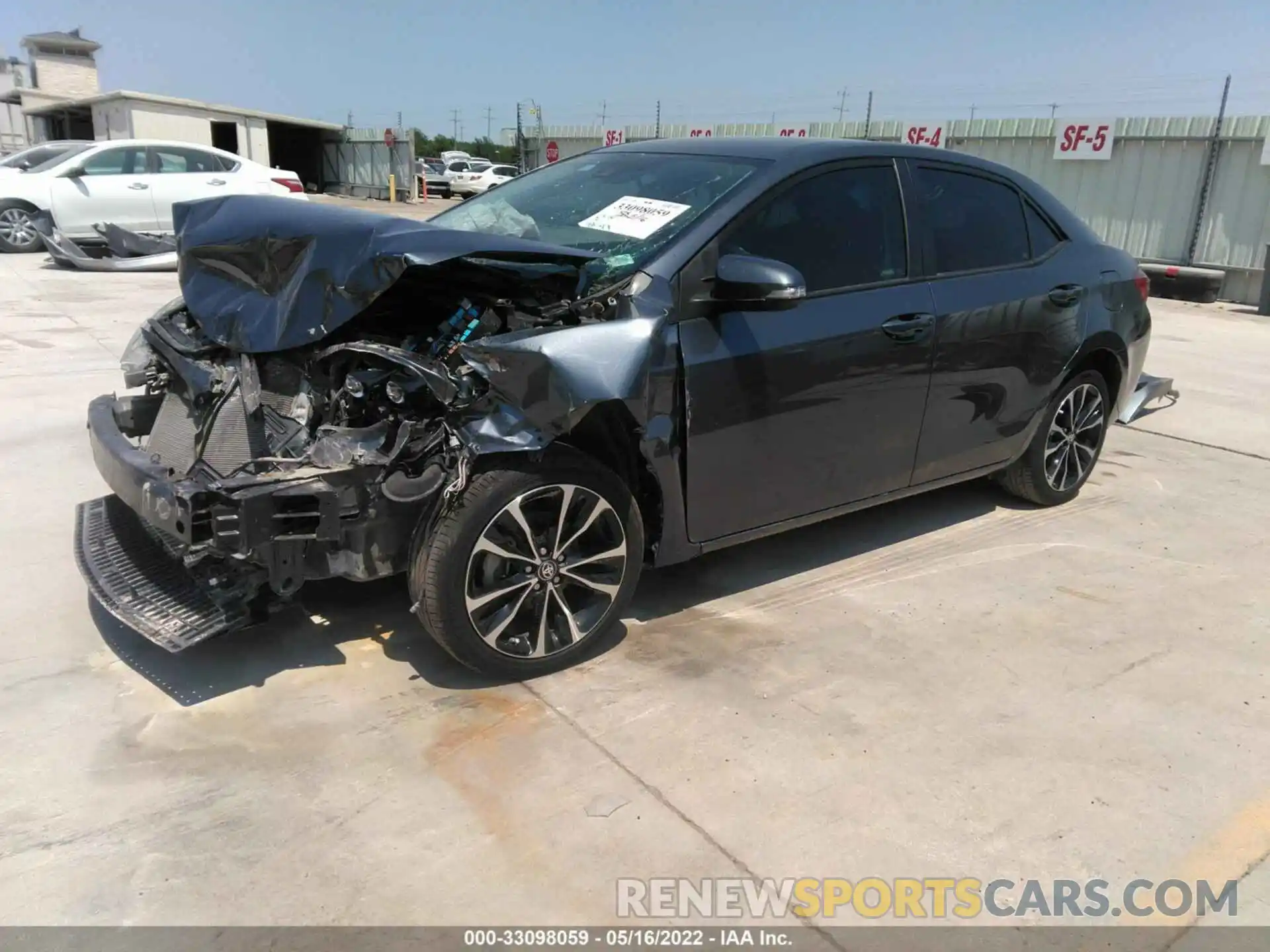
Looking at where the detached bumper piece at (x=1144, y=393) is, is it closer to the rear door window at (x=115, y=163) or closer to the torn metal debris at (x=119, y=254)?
the torn metal debris at (x=119, y=254)

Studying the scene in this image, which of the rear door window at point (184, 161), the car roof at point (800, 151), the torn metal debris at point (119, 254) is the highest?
the car roof at point (800, 151)

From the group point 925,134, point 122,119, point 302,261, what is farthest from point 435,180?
point 302,261

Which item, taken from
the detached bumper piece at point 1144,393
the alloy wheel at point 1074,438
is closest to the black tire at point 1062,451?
the alloy wheel at point 1074,438

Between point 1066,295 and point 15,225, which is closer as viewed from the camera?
point 1066,295

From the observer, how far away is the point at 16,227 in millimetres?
13648

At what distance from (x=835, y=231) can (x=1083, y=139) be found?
14.5 m

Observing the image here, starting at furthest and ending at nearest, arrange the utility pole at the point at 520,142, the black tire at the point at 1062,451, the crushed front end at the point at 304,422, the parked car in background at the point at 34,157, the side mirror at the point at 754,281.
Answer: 1. the utility pole at the point at 520,142
2. the parked car in background at the point at 34,157
3. the black tire at the point at 1062,451
4. the side mirror at the point at 754,281
5. the crushed front end at the point at 304,422

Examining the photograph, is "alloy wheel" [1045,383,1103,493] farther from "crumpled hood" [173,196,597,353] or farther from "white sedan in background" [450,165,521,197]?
"white sedan in background" [450,165,521,197]

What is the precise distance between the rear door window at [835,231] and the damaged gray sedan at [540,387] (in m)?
0.01

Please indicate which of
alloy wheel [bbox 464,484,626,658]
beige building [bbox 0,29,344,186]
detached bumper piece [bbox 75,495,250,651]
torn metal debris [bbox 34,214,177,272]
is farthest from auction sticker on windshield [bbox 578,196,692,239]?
beige building [bbox 0,29,344,186]

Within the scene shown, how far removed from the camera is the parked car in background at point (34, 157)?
13.9 meters

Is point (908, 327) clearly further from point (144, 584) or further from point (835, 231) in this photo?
point (144, 584)

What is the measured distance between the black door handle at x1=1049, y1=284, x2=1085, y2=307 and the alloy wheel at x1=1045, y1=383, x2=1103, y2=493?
0.47 m

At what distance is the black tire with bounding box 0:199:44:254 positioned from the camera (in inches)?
532
